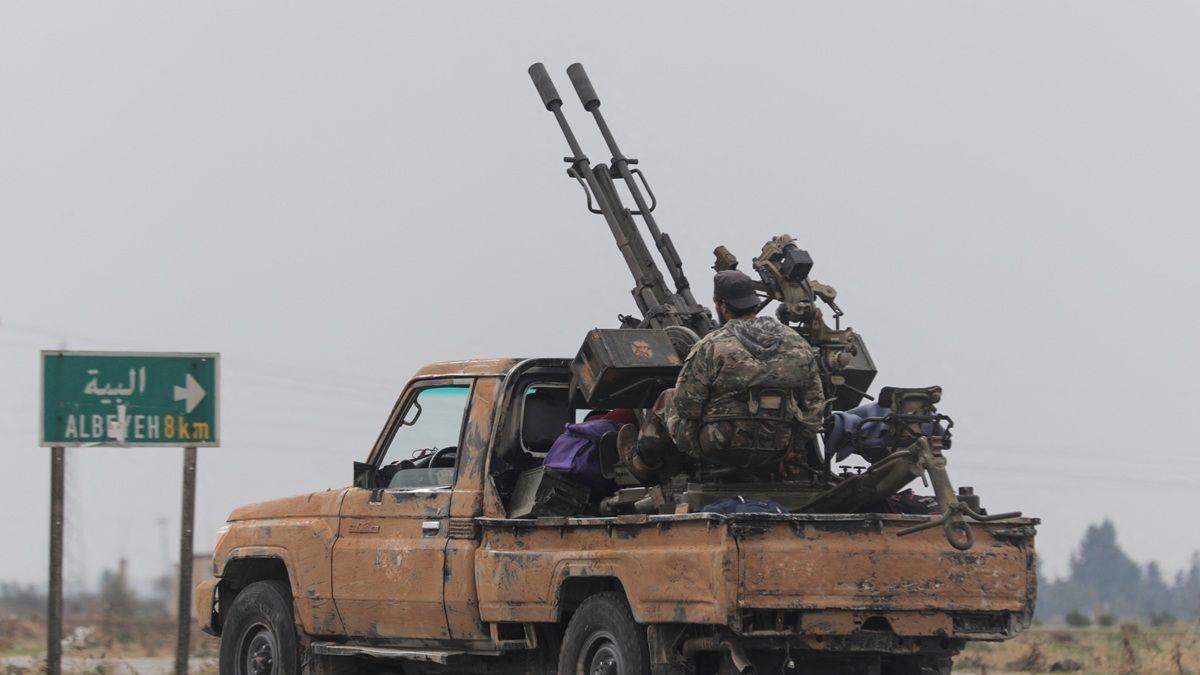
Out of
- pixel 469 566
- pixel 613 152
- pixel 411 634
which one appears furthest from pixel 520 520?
pixel 613 152

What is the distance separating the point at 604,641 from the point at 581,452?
119cm

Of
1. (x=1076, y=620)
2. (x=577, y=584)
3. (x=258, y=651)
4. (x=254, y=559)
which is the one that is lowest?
(x=1076, y=620)

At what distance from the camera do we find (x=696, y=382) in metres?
10.5

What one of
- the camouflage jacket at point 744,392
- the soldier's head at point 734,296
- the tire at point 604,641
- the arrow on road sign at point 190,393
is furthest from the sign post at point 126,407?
the camouflage jacket at point 744,392

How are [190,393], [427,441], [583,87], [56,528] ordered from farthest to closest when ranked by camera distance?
1. [56,528]
2. [190,393]
3. [583,87]
4. [427,441]

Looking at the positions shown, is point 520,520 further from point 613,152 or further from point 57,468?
point 57,468

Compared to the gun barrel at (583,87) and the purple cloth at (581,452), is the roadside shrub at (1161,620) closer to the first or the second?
the gun barrel at (583,87)

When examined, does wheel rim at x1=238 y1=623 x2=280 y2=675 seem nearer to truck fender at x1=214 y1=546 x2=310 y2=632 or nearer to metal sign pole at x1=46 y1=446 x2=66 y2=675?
truck fender at x1=214 y1=546 x2=310 y2=632

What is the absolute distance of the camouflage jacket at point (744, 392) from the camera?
411 inches

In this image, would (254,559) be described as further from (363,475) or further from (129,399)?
(129,399)

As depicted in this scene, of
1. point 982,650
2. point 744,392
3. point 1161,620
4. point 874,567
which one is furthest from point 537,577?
point 1161,620

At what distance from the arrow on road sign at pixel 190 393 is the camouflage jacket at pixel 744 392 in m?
6.61

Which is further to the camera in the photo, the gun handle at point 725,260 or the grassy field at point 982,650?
the grassy field at point 982,650

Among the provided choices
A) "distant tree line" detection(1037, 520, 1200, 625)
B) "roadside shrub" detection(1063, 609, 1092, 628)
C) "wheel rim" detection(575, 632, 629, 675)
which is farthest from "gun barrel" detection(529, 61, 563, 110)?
"distant tree line" detection(1037, 520, 1200, 625)
